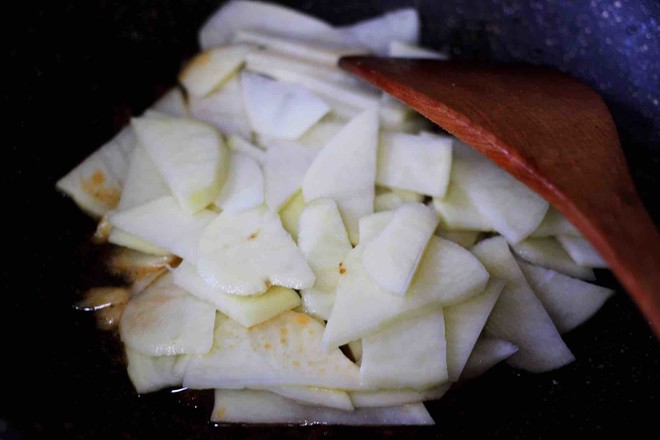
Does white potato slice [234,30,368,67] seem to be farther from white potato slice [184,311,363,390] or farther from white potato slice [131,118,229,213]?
white potato slice [184,311,363,390]

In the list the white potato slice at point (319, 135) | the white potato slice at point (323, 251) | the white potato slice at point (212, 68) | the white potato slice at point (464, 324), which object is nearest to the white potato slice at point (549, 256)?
the white potato slice at point (464, 324)

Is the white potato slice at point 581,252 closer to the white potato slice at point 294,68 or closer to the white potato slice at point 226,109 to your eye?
the white potato slice at point 294,68

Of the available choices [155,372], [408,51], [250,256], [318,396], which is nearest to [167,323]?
[155,372]

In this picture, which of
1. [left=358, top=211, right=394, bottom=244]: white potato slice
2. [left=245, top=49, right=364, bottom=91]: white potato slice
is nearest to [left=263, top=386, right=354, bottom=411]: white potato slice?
[left=358, top=211, right=394, bottom=244]: white potato slice

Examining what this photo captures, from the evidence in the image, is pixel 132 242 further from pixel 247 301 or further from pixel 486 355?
pixel 486 355

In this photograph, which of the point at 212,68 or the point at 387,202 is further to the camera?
the point at 212,68

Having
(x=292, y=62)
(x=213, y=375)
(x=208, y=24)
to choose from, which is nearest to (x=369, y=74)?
(x=292, y=62)
